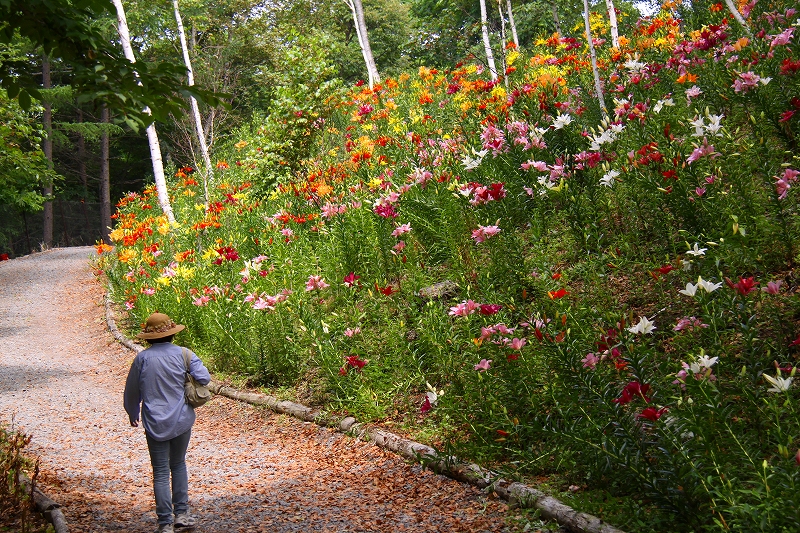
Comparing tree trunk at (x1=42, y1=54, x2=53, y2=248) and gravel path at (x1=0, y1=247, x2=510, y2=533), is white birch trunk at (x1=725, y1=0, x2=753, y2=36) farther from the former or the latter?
tree trunk at (x1=42, y1=54, x2=53, y2=248)

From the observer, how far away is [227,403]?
23.6 feet

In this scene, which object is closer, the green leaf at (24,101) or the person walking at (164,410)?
the green leaf at (24,101)

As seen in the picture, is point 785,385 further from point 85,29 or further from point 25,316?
point 25,316

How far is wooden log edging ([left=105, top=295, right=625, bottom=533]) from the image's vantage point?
3.39m

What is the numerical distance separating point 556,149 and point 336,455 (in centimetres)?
337

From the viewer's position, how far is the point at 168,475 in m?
4.18

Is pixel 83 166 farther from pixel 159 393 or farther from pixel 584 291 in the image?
pixel 584 291

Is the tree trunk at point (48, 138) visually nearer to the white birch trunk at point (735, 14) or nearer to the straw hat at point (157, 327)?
the straw hat at point (157, 327)

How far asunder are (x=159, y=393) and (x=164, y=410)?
11 cm

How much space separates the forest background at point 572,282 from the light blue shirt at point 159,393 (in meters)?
1.49

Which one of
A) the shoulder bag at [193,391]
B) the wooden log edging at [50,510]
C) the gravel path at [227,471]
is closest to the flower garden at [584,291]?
the gravel path at [227,471]

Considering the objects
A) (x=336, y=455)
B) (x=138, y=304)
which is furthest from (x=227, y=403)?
(x=138, y=304)

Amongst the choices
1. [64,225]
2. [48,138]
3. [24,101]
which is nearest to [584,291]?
[24,101]

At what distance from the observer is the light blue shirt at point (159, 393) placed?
163 inches
